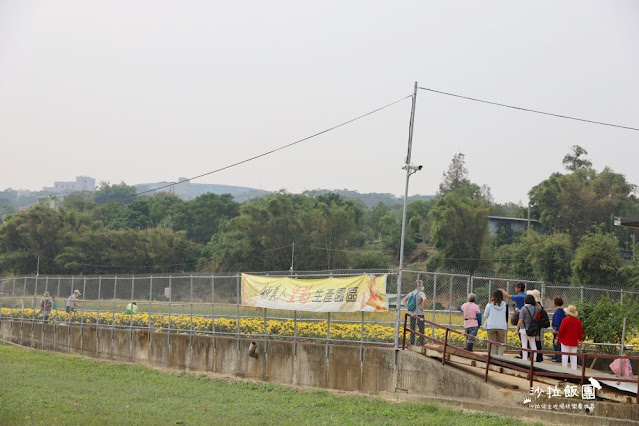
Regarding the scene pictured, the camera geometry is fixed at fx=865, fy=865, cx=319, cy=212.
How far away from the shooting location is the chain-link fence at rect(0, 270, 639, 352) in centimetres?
2253

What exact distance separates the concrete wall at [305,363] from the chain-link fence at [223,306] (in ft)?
1.34

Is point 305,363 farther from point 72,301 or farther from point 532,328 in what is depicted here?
point 72,301

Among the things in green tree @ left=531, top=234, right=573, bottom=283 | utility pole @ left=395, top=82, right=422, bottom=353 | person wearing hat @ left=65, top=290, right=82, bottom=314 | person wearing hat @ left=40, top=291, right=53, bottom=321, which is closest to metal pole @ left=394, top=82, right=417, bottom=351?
utility pole @ left=395, top=82, right=422, bottom=353

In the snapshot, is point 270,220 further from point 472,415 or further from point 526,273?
point 472,415

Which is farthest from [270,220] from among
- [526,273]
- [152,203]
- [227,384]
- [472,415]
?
[472,415]

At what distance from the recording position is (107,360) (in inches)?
1240

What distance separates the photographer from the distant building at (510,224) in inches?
3666

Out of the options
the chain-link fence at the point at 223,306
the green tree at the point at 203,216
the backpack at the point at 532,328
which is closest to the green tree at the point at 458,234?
the chain-link fence at the point at 223,306

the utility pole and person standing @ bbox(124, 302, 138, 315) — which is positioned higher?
the utility pole

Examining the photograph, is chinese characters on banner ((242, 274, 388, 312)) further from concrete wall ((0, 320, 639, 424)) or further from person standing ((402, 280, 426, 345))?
concrete wall ((0, 320, 639, 424))

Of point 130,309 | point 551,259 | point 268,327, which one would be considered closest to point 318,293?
point 268,327

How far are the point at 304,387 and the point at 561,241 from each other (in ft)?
148

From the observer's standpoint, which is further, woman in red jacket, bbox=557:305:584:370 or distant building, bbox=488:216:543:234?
distant building, bbox=488:216:543:234

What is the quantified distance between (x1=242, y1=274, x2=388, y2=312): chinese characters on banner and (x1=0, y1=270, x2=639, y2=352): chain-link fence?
395 millimetres
